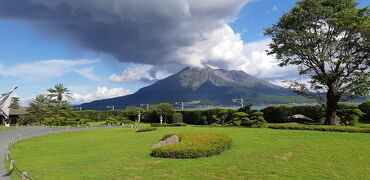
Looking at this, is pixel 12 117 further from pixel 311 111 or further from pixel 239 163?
pixel 239 163

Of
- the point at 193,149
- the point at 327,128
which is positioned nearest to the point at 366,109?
the point at 327,128

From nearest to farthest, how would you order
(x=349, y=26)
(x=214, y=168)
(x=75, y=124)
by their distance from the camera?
(x=214, y=168)
(x=349, y=26)
(x=75, y=124)

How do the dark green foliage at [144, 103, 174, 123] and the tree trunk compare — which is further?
the dark green foliage at [144, 103, 174, 123]

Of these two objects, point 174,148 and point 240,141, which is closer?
point 174,148

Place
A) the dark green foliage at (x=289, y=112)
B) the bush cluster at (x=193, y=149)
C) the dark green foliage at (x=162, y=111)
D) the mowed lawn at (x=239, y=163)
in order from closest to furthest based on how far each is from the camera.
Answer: the mowed lawn at (x=239, y=163)
the bush cluster at (x=193, y=149)
the dark green foliage at (x=289, y=112)
the dark green foliage at (x=162, y=111)

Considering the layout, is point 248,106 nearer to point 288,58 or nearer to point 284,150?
point 288,58

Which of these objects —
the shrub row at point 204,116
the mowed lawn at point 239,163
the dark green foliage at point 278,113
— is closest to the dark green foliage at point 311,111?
the dark green foliage at point 278,113

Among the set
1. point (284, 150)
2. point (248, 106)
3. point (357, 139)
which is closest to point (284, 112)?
point (248, 106)

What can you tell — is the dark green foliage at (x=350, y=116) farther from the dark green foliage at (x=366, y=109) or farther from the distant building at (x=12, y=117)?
the distant building at (x=12, y=117)

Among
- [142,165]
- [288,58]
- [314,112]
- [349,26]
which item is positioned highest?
[349,26]

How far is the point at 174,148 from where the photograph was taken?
39.1ft

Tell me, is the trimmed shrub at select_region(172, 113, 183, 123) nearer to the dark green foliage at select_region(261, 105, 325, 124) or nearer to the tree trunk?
the dark green foliage at select_region(261, 105, 325, 124)

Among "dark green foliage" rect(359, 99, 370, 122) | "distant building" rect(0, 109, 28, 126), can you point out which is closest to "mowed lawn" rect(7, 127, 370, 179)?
"dark green foliage" rect(359, 99, 370, 122)

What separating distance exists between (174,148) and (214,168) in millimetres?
3130
